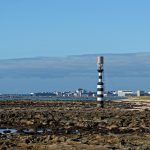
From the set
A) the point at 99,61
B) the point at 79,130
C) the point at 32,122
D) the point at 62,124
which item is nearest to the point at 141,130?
the point at 79,130

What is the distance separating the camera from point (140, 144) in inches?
809

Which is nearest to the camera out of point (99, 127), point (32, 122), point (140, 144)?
point (140, 144)

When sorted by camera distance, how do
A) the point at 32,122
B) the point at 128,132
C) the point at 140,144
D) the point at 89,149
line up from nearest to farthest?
the point at 89,149 → the point at 140,144 → the point at 128,132 → the point at 32,122

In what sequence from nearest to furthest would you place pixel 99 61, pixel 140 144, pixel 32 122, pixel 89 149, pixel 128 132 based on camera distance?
pixel 89 149 < pixel 140 144 < pixel 128 132 < pixel 32 122 < pixel 99 61

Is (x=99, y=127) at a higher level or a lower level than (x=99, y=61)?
lower

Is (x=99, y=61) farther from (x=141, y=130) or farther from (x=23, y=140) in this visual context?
(x=23, y=140)

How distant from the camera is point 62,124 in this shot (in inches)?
1255

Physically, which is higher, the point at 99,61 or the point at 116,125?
the point at 99,61

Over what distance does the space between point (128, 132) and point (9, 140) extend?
287 inches

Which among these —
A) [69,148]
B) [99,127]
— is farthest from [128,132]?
[69,148]

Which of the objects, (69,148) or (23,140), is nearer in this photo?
(69,148)

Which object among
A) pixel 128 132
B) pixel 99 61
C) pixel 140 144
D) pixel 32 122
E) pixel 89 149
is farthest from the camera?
pixel 99 61

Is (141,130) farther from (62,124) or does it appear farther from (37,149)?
(37,149)

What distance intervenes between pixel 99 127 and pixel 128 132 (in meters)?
3.51
